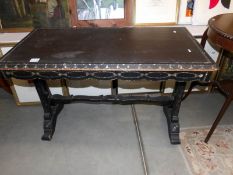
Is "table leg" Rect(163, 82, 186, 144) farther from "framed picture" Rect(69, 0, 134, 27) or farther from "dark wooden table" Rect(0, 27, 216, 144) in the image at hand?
"framed picture" Rect(69, 0, 134, 27)

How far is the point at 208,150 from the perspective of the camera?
74.1 inches

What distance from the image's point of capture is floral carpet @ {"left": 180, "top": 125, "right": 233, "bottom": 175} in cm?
173

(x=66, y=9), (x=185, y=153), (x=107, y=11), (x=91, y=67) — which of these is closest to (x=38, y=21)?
(x=66, y=9)

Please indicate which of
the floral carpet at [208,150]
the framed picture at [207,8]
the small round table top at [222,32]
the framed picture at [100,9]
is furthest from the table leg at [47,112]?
the framed picture at [207,8]

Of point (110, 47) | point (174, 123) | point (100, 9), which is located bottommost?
point (174, 123)

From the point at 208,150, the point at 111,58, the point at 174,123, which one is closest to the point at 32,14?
the point at 111,58

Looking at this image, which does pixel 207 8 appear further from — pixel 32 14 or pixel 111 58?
pixel 32 14

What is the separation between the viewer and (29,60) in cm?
151

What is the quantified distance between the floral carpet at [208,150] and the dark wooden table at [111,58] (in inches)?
5.4

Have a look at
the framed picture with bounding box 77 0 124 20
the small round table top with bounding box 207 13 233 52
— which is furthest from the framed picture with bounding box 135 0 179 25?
the small round table top with bounding box 207 13 233 52

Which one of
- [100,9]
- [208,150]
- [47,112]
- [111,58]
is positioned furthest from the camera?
[100,9]

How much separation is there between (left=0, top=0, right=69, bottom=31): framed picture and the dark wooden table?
0.24 m

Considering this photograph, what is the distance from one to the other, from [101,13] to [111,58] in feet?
2.79

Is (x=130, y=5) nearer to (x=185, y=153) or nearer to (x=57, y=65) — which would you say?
(x=57, y=65)
